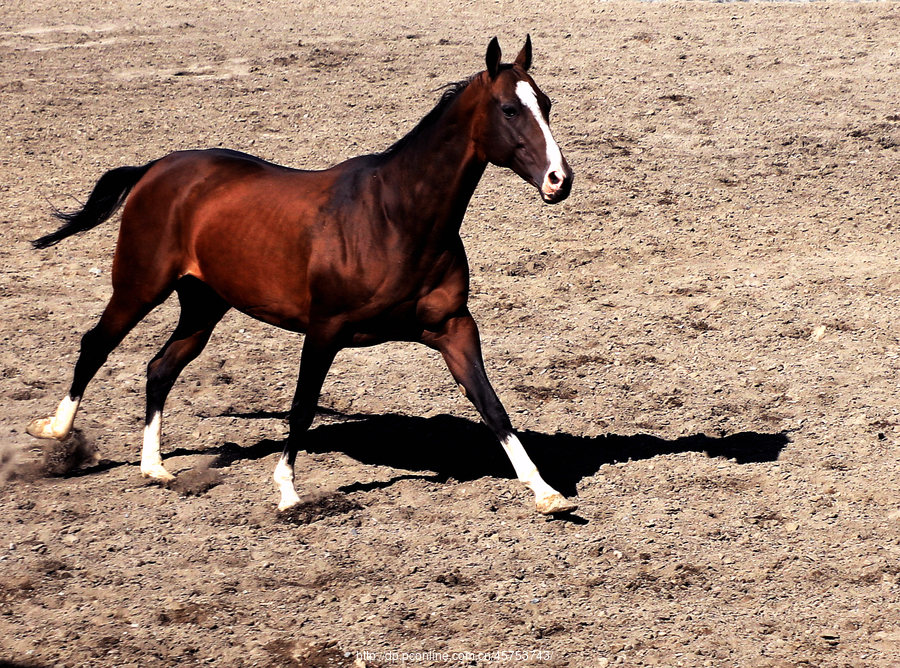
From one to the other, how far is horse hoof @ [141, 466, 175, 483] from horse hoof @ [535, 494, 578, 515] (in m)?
2.00

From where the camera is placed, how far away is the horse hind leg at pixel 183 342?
Result: 574 cm

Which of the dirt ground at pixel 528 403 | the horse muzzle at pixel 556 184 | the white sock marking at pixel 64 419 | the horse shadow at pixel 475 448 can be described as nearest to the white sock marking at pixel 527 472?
the dirt ground at pixel 528 403

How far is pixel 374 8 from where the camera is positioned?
15.3 meters

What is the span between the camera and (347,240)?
4.92 metres

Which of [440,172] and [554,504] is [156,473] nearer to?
[554,504]

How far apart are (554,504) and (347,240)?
1.52 m

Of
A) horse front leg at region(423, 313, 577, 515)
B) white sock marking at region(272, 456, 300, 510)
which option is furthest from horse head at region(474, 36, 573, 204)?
white sock marking at region(272, 456, 300, 510)

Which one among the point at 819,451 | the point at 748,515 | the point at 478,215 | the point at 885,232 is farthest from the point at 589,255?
the point at 748,515

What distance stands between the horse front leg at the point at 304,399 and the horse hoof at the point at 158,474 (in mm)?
670

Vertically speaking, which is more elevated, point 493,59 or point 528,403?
point 493,59

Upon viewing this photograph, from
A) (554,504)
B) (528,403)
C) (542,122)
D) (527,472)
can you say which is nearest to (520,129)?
(542,122)

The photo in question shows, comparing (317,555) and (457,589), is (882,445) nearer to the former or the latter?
(457,589)

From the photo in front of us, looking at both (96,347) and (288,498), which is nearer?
(288,498)

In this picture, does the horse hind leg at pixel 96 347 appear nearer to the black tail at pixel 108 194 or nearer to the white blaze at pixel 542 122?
the black tail at pixel 108 194
